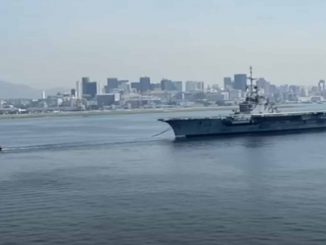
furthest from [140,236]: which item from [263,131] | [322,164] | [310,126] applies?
[310,126]

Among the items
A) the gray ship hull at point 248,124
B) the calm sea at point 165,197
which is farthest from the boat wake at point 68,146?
the calm sea at point 165,197

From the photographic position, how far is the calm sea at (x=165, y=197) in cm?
2173

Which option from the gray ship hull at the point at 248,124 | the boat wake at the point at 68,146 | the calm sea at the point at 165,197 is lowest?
the calm sea at the point at 165,197

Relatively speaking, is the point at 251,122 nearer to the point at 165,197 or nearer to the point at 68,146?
the point at 68,146

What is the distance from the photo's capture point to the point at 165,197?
28.4 metres

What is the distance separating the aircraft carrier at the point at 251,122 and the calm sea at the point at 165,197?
53.9ft

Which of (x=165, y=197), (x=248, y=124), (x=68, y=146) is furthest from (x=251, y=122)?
(x=165, y=197)

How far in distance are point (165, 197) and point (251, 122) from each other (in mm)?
43490

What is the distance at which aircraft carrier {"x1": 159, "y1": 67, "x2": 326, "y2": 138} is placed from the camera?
66.8 metres

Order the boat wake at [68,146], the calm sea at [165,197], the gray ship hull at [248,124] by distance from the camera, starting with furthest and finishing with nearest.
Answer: the gray ship hull at [248,124] → the boat wake at [68,146] → the calm sea at [165,197]

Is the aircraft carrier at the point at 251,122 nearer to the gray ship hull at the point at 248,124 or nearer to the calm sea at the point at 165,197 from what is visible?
the gray ship hull at the point at 248,124

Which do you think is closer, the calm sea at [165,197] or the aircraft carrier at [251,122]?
the calm sea at [165,197]

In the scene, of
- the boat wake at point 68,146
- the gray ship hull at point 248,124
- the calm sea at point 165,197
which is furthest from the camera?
the gray ship hull at point 248,124

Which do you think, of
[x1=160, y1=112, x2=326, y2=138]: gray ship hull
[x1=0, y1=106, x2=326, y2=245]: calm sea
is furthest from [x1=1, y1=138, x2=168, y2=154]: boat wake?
[x1=0, y1=106, x2=326, y2=245]: calm sea
